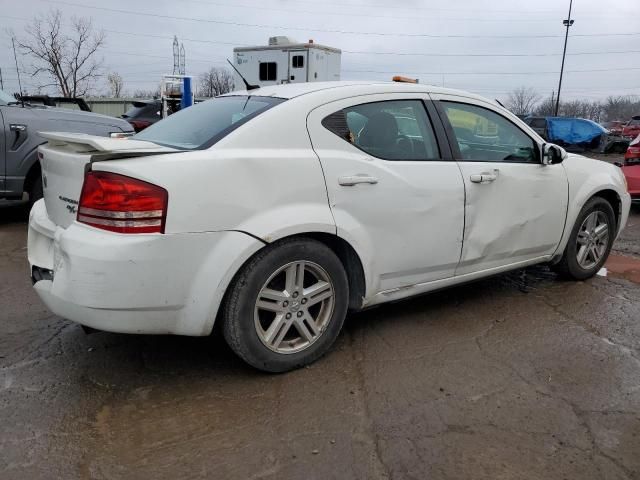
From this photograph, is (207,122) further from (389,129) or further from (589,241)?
(589,241)

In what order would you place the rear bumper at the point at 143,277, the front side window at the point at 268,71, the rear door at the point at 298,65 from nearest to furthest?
the rear bumper at the point at 143,277, the rear door at the point at 298,65, the front side window at the point at 268,71

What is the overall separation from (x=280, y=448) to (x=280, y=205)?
1.16 metres

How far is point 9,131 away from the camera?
6422 millimetres

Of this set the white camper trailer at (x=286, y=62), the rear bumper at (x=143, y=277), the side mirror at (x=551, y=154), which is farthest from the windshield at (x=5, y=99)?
the white camper trailer at (x=286, y=62)

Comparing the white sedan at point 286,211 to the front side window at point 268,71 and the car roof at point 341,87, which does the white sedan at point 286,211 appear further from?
the front side window at point 268,71

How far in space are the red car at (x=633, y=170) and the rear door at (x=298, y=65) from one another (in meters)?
8.28

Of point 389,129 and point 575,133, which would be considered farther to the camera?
point 575,133

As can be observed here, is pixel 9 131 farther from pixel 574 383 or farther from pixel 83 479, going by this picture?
pixel 574 383

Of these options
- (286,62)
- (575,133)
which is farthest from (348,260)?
(575,133)

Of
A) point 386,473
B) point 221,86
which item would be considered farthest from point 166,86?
point 221,86

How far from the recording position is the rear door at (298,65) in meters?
14.4

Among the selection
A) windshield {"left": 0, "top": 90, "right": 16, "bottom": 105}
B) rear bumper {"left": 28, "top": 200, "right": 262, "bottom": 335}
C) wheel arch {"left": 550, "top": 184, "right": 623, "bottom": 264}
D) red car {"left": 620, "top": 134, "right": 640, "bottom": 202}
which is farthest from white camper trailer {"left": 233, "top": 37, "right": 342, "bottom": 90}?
rear bumper {"left": 28, "top": 200, "right": 262, "bottom": 335}

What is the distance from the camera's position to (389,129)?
3.39m

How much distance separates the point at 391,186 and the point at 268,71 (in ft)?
42.0
